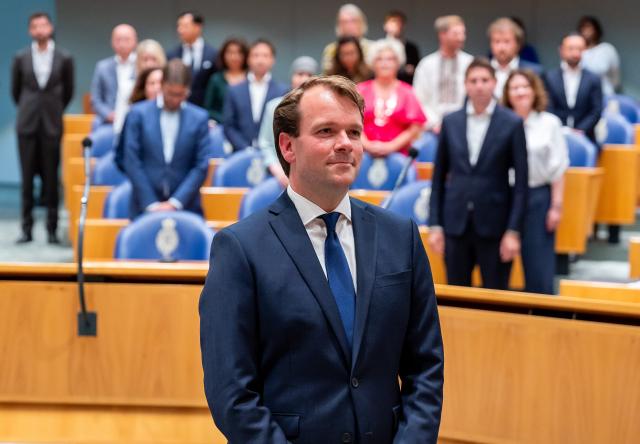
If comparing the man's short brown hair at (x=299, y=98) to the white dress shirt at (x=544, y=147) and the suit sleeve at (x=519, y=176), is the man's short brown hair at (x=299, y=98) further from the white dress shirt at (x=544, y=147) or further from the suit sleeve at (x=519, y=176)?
the white dress shirt at (x=544, y=147)

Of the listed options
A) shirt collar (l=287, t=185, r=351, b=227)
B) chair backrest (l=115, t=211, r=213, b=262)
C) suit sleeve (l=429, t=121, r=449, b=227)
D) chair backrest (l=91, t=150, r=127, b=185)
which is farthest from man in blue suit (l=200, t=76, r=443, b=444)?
chair backrest (l=91, t=150, r=127, b=185)

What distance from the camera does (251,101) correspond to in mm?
6523

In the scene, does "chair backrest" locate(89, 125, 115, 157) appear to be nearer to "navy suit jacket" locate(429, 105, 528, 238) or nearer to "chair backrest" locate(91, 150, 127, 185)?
"chair backrest" locate(91, 150, 127, 185)

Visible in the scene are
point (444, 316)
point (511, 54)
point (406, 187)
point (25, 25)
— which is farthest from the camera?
point (25, 25)

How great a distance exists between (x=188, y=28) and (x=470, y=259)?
425cm

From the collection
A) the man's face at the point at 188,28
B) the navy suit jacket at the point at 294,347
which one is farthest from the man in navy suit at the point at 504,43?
the navy suit jacket at the point at 294,347

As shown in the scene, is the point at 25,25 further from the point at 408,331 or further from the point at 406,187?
the point at 408,331

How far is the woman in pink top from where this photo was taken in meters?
5.65

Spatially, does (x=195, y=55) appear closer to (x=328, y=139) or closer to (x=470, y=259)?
(x=470, y=259)

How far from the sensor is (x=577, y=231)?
18.7 feet

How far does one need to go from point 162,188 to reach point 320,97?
129 inches

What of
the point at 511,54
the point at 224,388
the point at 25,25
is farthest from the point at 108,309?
the point at 25,25

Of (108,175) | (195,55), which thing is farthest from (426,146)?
(195,55)

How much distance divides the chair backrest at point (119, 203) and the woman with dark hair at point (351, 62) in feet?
4.99
